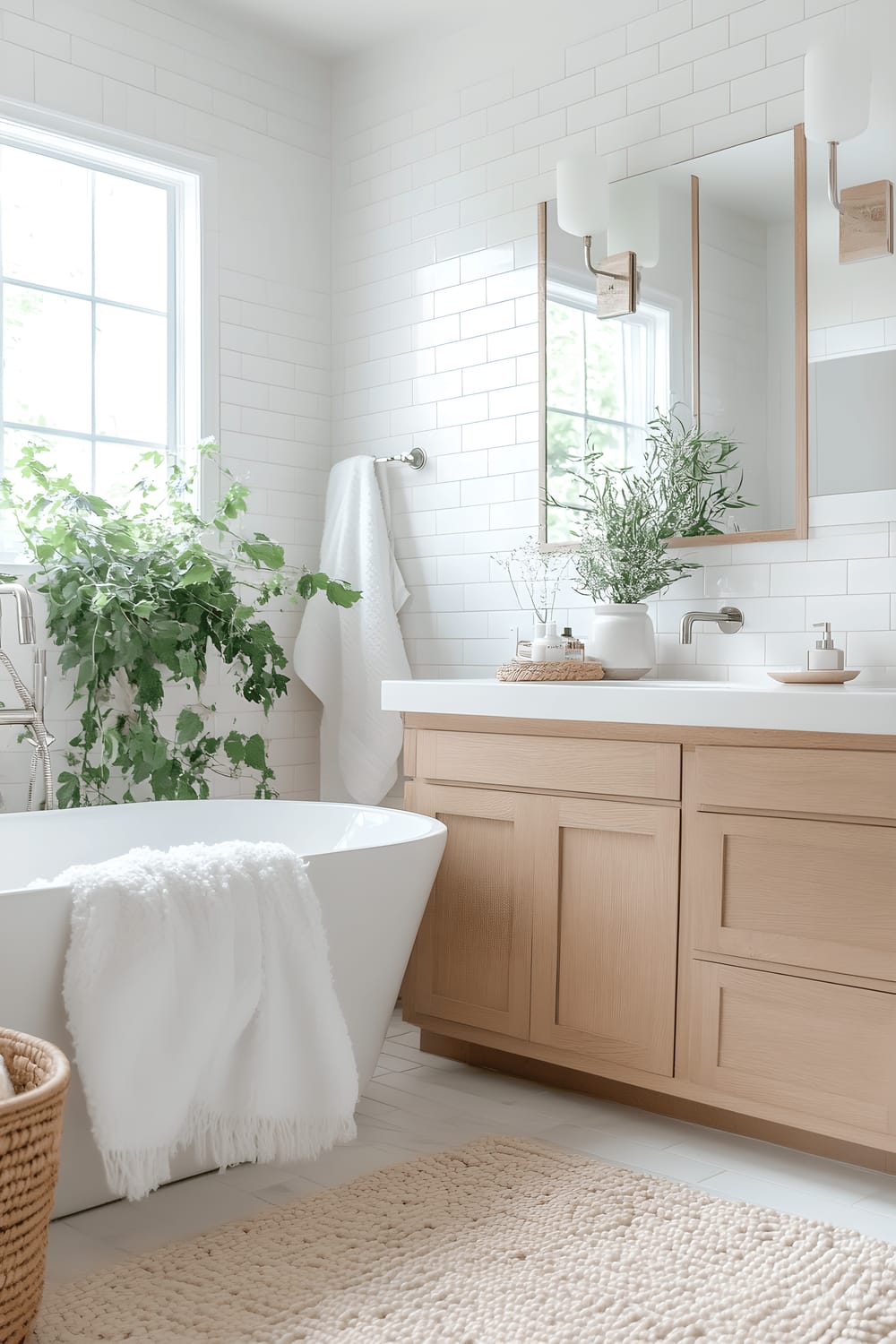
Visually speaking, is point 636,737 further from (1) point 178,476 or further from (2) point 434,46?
(2) point 434,46

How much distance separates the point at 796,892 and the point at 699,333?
1472mm

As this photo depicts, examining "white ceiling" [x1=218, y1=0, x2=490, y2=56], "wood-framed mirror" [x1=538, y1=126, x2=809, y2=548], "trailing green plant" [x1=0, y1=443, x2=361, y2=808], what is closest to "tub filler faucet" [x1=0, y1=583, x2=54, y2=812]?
"trailing green plant" [x1=0, y1=443, x2=361, y2=808]

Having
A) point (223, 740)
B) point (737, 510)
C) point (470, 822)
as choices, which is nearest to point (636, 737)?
point (470, 822)

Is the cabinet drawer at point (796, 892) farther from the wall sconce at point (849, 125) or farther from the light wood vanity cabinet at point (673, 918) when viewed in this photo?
the wall sconce at point (849, 125)

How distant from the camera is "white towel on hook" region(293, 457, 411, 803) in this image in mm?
3785

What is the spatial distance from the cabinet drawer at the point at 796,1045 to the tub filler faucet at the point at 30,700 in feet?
5.45

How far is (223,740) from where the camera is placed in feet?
12.4

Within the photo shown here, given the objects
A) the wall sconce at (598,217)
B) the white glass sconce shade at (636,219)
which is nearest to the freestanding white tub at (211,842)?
the wall sconce at (598,217)

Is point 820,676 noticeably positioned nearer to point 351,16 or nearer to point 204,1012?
point 204,1012

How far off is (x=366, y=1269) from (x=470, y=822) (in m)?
1.17

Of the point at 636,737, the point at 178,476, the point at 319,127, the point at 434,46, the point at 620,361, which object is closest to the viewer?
the point at 636,737

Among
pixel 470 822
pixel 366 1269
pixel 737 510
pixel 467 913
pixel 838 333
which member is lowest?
pixel 366 1269

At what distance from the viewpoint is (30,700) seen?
10.3 feet

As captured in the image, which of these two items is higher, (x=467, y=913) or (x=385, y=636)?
(x=385, y=636)
